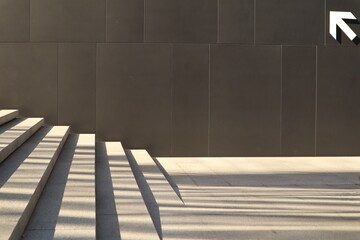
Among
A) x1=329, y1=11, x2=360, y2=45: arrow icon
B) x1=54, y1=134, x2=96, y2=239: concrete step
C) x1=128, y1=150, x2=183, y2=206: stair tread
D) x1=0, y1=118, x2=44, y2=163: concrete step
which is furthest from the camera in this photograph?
x1=329, y1=11, x2=360, y2=45: arrow icon

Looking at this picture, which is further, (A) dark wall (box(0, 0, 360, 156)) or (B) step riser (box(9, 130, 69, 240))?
(A) dark wall (box(0, 0, 360, 156))

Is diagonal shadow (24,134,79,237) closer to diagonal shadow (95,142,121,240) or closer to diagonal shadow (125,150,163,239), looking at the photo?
diagonal shadow (95,142,121,240)

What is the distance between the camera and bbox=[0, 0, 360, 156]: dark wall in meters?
11.4

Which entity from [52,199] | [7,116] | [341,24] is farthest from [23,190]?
[341,24]

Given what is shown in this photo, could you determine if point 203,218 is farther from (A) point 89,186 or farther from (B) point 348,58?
(B) point 348,58

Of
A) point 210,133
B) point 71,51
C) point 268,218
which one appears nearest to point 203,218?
point 268,218

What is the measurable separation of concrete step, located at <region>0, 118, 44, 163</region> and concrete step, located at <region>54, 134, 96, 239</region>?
897 mm

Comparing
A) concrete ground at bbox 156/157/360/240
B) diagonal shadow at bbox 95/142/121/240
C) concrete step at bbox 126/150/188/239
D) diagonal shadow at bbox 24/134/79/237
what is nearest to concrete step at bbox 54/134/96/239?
diagonal shadow at bbox 24/134/79/237

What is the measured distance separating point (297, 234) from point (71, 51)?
7.63 m

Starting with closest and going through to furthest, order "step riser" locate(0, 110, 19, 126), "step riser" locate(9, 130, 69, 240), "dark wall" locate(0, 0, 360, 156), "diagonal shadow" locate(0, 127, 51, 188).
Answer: "step riser" locate(9, 130, 69, 240)
"diagonal shadow" locate(0, 127, 51, 188)
"step riser" locate(0, 110, 19, 126)
"dark wall" locate(0, 0, 360, 156)

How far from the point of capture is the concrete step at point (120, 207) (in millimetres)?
5109

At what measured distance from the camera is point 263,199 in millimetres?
7473

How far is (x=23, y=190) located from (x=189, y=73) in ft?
23.2

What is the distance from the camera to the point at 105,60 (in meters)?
11.5
